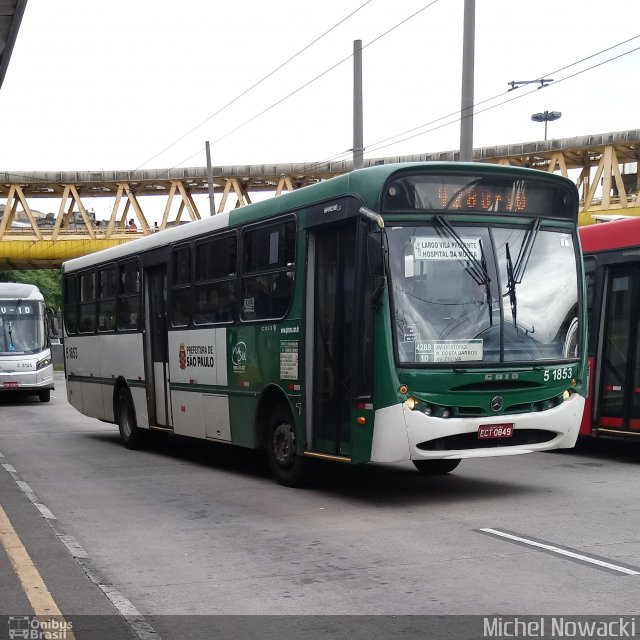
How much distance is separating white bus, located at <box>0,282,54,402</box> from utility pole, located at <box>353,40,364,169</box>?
36.9 ft

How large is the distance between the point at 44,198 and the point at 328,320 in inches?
1807

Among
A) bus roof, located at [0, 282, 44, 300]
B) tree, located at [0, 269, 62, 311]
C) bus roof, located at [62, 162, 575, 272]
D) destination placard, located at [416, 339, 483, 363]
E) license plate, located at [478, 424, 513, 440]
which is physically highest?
tree, located at [0, 269, 62, 311]

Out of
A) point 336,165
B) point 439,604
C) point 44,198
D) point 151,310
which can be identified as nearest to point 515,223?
point 439,604

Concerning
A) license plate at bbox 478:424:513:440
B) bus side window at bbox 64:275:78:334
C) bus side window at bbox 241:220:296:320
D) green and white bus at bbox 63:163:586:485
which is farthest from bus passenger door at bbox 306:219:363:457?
bus side window at bbox 64:275:78:334

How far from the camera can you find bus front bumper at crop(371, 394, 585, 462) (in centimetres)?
967

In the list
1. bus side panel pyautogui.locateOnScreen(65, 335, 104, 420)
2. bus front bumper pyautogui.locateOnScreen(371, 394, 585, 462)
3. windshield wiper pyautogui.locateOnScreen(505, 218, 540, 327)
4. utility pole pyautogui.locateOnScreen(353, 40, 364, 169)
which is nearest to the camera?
bus front bumper pyautogui.locateOnScreen(371, 394, 585, 462)

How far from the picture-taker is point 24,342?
95.5ft

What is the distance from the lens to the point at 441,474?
1250cm

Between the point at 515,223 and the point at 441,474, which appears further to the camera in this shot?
the point at 441,474

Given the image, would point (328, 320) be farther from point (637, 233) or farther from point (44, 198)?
point (44, 198)

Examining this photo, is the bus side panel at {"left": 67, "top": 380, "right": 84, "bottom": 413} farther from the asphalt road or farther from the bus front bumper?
the bus front bumper

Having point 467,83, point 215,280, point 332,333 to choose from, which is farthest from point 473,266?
point 467,83

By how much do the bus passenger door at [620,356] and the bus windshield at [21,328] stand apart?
18.8 metres

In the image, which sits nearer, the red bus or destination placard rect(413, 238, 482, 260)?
destination placard rect(413, 238, 482, 260)
